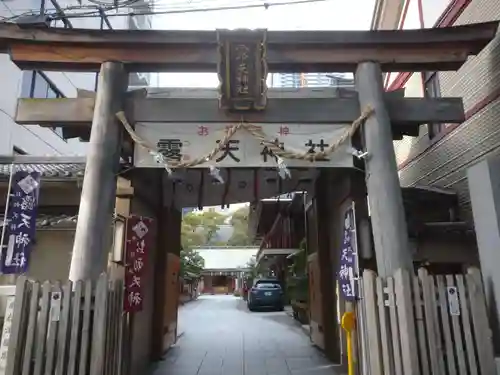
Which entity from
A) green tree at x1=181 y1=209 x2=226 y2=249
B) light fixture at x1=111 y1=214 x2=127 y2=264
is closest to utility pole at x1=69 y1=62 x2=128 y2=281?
light fixture at x1=111 y1=214 x2=127 y2=264

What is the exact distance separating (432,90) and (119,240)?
7.56 m

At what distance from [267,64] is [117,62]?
83.8 inches

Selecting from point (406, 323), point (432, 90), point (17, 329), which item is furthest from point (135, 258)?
point (432, 90)

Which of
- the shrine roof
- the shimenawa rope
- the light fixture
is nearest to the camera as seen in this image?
the shimenawa rope

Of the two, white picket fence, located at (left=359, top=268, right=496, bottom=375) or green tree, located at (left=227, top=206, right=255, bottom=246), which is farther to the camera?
green tree, located at (left=227, top=206, right=255, bottom=246)

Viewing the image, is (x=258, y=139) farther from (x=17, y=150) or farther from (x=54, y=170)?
(x=17, y=150)

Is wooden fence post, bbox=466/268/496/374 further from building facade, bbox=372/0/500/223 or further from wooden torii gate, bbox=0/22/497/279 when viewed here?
building facade, bbox=372/0/500/223

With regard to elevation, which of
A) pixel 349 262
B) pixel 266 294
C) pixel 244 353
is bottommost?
pixel 244 353

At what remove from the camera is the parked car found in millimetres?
20578

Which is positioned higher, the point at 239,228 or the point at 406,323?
the point at 239,228

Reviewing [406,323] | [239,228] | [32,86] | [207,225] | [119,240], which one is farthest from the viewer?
[239,228]

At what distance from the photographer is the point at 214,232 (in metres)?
58.7

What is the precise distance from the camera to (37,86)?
14398mm

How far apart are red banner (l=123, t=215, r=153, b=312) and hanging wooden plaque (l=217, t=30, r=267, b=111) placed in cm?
289
